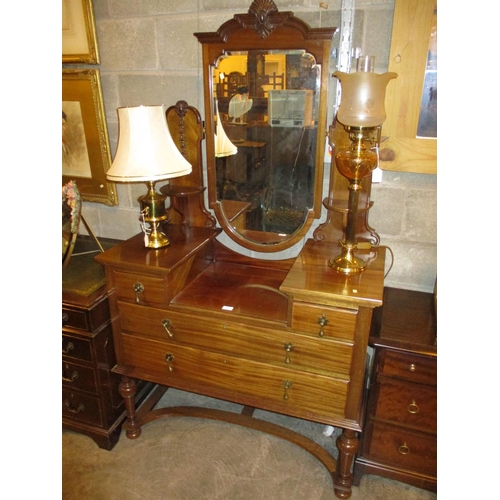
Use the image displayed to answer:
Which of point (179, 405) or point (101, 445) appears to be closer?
point (101, 445)

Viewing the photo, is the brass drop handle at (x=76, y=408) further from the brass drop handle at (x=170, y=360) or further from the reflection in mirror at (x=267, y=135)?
the reflection in mirror at (x=267, y=135)

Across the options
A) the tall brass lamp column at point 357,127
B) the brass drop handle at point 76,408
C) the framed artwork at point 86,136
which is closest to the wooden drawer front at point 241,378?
the brass drop handle at point 76,408

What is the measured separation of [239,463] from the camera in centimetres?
172

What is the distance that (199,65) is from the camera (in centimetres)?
164

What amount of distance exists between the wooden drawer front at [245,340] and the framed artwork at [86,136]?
77 centimetres

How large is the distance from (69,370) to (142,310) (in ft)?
1.60

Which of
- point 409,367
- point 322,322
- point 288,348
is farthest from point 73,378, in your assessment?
point 409,367

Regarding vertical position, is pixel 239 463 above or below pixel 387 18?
below

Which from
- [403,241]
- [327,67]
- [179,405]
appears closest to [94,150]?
[327,67]

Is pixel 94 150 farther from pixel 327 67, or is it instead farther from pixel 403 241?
pixel 403 241

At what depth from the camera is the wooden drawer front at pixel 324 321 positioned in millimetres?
1277

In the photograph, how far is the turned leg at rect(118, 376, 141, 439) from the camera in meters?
1.73

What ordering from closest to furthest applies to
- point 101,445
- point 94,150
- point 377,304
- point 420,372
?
1. point 377,304
2. point 420,372
3. point 101,445
4. point 94,150

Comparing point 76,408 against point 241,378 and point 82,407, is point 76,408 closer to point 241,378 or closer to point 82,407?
point 82,407
